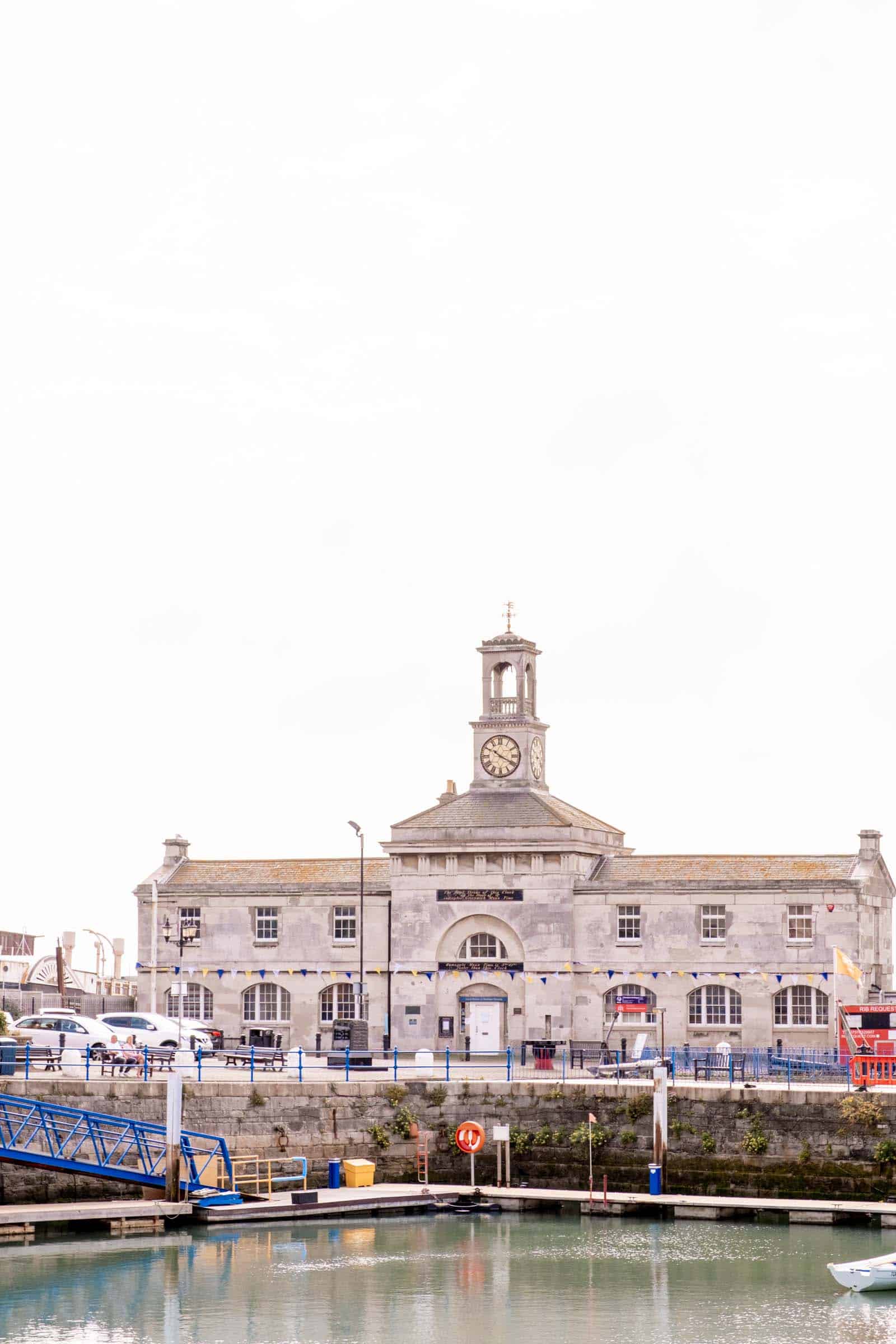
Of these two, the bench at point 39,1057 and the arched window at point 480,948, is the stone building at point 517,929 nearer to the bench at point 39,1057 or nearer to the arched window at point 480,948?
the arched window at point 480,948

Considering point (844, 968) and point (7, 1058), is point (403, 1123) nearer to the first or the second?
point (7, 1058)

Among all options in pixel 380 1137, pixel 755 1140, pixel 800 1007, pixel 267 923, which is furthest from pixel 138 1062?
pixel 800 1007

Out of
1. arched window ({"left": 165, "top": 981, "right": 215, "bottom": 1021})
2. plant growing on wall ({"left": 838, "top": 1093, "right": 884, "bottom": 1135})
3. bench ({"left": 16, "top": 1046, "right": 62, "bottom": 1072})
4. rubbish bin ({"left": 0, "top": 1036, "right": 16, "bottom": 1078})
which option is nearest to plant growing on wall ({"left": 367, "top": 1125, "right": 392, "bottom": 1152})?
bench ({"left": 16, "top": 1046, "right": 62, "bottom": 1072})

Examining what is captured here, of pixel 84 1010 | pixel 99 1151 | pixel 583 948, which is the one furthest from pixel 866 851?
pixel 99 1151

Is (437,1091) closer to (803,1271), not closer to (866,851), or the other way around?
(803,1271)

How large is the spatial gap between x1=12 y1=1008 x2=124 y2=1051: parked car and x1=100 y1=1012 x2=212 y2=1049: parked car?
0.98 metres

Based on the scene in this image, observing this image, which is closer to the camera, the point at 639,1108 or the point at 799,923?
the point at 639,1108

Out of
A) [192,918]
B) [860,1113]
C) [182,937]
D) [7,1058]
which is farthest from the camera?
[192,918]

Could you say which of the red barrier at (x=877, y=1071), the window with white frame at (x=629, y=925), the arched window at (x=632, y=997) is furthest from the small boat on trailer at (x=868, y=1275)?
the window with white frame at (x=629, y=925)

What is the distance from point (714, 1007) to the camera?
232ft

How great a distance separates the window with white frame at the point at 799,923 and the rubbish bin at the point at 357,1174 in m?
22.5

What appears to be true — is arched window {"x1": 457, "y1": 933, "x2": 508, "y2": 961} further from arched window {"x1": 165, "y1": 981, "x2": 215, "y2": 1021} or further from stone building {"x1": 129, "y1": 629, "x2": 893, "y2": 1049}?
arched window {"x1": 165, "y1": 981, "x2": 215, "y2": 1021}

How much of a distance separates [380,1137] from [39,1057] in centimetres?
872

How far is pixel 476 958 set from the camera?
73.4m
